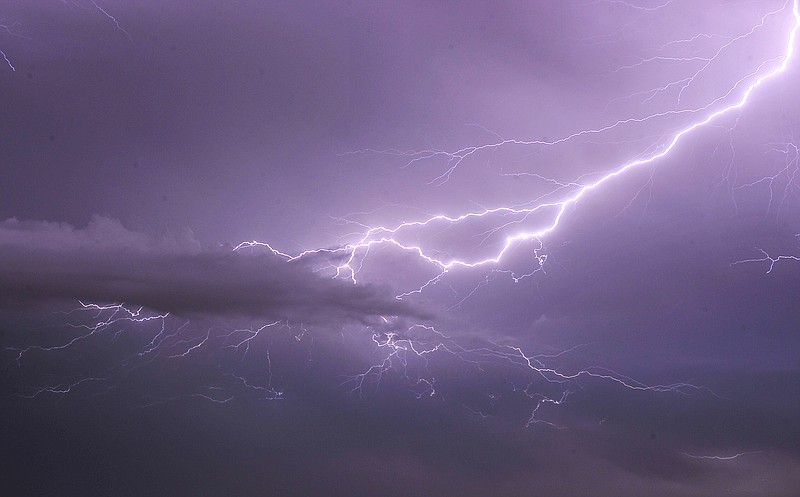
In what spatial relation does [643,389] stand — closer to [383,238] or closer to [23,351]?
[383,238]

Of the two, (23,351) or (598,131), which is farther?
(23,351)

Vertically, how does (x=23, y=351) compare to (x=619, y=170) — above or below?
below

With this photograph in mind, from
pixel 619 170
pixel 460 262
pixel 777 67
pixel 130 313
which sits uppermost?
pixel 777 67

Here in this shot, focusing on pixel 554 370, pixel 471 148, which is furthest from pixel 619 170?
pixel 554 370

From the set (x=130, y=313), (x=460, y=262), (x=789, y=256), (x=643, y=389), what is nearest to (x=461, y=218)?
(x=460, y=262)

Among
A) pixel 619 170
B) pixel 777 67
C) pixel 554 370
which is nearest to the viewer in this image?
pixel 777 67

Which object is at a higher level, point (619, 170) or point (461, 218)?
point (619, 170)

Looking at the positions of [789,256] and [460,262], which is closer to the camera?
[789,256]

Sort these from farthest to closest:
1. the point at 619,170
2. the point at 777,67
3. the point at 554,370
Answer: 1. the point at 554,370
2. the point at 619,170
3. the point at 777,67

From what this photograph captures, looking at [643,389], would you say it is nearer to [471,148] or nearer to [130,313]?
[471,148]
